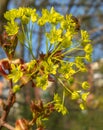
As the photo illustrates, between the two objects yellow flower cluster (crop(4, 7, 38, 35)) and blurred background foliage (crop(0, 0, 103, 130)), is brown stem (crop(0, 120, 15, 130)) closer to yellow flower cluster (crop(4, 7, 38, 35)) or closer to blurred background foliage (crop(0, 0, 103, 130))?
yellow flower cluster (crop(4, 7, 38, 35))

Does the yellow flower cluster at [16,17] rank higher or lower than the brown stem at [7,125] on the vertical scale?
higher

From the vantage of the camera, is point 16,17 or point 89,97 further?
point 89,97

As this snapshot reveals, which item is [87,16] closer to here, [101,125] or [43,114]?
[101,125]

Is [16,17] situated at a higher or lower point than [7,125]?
higher

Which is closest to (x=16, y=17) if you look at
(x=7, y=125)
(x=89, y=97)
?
(x=7, y=125)

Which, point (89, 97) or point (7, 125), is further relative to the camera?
point (89, 97)

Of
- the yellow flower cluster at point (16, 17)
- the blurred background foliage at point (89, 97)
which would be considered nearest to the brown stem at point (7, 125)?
the yellow flower cluster at point (16, 17)

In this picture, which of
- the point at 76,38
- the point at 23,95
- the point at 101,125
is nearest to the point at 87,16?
the point at 23,95

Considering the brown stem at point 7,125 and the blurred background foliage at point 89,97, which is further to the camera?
the blurred background foliage at point 89,97

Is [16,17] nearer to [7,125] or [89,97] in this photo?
[7,125]

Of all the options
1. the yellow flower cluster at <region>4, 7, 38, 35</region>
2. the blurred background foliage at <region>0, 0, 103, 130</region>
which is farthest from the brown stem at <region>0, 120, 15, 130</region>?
the blurred background foliage at <region>0, 0, 103, 130</region>

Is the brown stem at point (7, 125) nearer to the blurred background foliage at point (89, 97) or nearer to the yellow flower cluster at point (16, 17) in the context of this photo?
the yellow flower cluster at point (16, 17)
